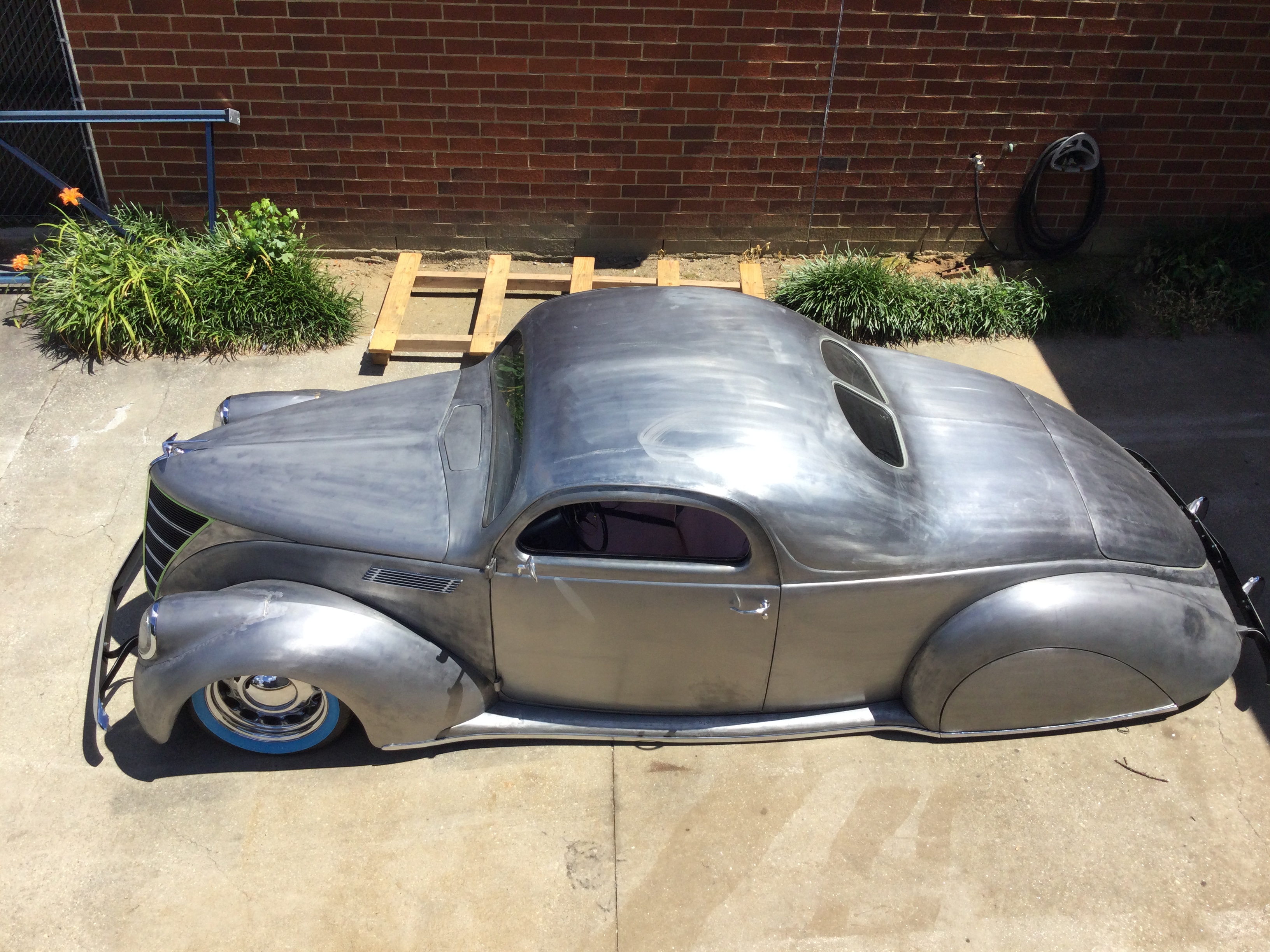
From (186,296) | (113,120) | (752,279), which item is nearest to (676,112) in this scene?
(752,279)

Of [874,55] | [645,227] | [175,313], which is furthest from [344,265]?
[874,55]

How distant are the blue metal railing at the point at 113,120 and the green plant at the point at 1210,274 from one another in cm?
675

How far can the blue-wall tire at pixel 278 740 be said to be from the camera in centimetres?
400

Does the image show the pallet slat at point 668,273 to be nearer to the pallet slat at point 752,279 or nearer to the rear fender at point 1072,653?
the pallet slat at point 752,279

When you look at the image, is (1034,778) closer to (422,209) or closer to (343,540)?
(343,540)

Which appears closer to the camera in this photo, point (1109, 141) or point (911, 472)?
point (911, 472)

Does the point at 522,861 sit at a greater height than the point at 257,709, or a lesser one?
lesser

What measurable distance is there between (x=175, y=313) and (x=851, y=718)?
16.5 ft

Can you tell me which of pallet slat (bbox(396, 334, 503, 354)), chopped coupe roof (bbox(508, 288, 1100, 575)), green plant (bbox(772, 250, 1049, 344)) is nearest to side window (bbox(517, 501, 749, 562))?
chopped coupe roof (bbox(508, 288, 1100, 575))

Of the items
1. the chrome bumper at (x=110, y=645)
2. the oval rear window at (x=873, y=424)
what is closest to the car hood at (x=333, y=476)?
the chrome bumper at (x=110, y=645)

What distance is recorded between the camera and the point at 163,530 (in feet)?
13.8

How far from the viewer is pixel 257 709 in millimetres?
4043

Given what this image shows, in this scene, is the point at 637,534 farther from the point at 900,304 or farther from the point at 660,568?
the point at 900,304

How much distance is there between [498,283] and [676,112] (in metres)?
1.76
